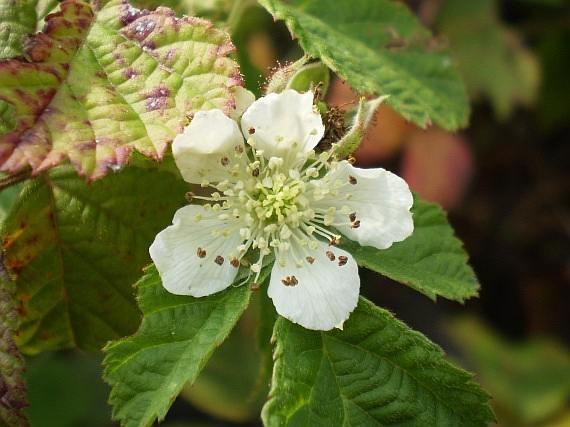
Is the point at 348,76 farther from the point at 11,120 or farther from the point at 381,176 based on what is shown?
the point at 11,120

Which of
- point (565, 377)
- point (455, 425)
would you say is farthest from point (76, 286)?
point (565, 377)

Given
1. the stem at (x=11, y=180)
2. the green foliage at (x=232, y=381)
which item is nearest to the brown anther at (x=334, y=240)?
the stem at (x=11, y=180)

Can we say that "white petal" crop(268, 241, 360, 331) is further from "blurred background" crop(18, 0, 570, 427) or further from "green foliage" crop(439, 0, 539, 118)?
"green foliage" crop(439, 0, 539, 118)

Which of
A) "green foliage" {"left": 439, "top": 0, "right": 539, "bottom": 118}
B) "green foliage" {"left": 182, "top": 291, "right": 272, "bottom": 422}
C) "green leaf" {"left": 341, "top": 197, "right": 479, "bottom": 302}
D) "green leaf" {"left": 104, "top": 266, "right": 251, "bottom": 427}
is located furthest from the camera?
"green foliage" {"left": 439, "top": 0, "right": 539, "bottom": 118}

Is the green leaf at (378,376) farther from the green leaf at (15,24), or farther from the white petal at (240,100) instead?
the green leaf at (15,24)

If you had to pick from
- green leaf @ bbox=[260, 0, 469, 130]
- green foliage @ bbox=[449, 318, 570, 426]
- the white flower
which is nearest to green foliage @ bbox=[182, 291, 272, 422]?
green foliage @ bbox=[449, 318, 570, 426]
